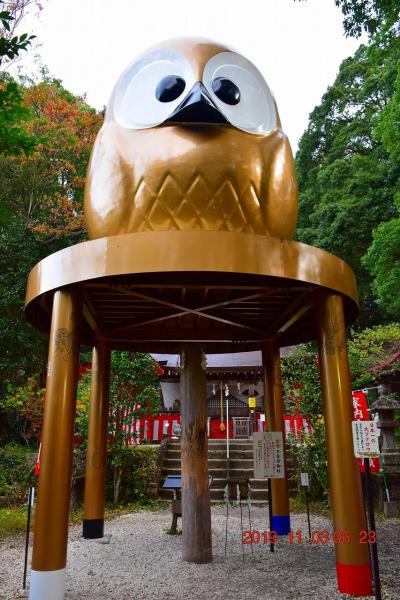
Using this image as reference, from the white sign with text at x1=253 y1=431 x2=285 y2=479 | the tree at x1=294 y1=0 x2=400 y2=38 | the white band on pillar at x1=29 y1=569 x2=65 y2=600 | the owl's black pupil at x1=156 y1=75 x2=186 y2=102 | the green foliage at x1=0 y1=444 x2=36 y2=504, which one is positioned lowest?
the white band on pillar at x1=29 y1=569 x2=65 y2=600

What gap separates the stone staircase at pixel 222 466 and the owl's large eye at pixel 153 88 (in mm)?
10660

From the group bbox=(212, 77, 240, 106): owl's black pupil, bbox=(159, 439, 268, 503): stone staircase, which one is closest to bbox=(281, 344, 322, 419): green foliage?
bbox=(159, 439, 268, 503): stone staircase

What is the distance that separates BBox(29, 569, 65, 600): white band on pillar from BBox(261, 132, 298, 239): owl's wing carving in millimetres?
4328

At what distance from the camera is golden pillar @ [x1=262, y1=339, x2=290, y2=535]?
26.0ft

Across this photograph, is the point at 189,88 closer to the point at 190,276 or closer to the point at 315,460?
the point at 190,276

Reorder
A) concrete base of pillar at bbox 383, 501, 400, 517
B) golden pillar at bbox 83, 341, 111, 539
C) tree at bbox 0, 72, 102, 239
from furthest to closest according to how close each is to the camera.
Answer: tree at bbox 0, 72, 102, 239 → concrete base of pillar at bbox 383, 501, 400, 517 → golden pillar at bbox 83, 341, 111, 539

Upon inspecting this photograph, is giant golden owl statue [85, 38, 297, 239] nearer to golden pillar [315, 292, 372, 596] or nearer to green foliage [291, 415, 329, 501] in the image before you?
golden pillar [315, 292, 372, 596]

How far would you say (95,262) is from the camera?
4945 mm

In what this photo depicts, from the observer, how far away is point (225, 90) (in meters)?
5.66

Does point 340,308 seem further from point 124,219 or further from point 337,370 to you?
point 124,219

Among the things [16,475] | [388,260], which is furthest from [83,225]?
[388,260]

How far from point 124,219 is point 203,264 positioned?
53.7 inches

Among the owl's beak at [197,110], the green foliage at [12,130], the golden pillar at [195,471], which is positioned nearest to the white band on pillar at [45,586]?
the golden pillar at [195,471]

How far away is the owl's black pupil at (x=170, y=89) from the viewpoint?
557 cm
